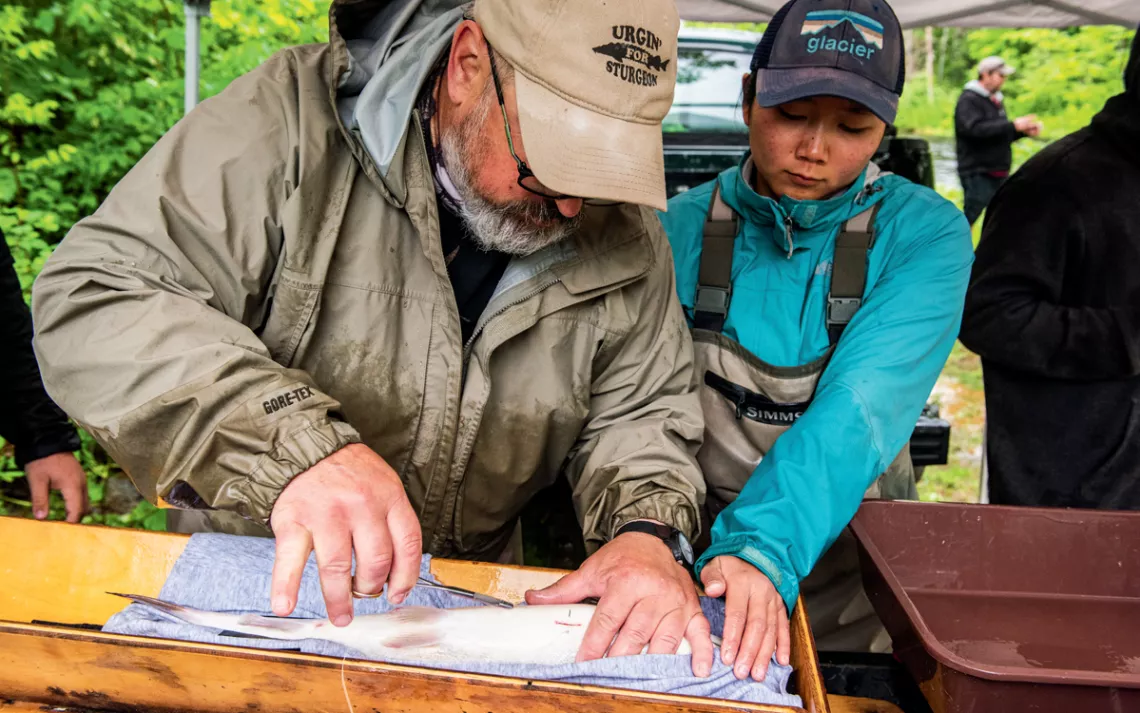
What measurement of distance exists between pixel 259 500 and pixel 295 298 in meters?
0.51

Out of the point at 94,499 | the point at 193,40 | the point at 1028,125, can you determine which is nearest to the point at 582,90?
the point at 193,40

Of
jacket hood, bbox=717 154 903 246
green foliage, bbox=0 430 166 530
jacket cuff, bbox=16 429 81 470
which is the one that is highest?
jacket hood, bbox=717 154 903 246

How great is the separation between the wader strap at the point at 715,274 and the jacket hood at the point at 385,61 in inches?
34.2

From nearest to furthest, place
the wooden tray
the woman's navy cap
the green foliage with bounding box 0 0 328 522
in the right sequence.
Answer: the wooden tray → the woman's navy cap → the green foliage with bounding box 0 0 328 522

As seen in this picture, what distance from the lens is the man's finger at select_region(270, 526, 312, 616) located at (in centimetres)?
127

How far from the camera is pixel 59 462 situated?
2.58 m

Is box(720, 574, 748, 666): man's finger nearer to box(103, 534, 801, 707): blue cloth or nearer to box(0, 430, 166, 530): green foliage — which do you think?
box(103, 534, 801, 707): blue cloth

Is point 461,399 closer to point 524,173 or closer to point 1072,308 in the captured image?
point 524,173

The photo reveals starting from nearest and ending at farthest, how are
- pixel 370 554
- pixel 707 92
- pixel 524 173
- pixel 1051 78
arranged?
1. pixel 370 554
2. pixel 524 173
3. pixel 707 92
4. pixel 1051 78

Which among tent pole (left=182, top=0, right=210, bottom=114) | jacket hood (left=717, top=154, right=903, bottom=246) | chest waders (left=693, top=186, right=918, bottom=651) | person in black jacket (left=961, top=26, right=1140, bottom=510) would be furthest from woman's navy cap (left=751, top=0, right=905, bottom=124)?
tent pole (left=182, top=0, right=210, bottom=114)

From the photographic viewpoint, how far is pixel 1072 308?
279cm

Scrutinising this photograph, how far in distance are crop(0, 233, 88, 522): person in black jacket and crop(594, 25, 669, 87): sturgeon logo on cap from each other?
1.89m

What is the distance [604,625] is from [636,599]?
94 mm

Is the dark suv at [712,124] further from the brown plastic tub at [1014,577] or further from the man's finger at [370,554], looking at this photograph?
the man's finger at [370,554]
